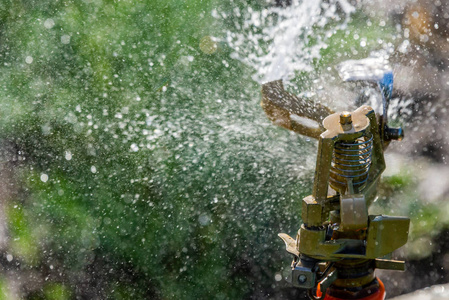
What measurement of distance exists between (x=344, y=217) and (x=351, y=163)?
135mm

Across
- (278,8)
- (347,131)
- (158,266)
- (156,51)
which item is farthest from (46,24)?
(347,131)

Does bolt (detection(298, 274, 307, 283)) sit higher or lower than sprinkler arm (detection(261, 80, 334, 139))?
lower

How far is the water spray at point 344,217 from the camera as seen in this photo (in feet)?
3.49

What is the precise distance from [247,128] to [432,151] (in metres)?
1.37

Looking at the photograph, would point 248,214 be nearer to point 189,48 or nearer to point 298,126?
point 189,48

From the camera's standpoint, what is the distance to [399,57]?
306 cm

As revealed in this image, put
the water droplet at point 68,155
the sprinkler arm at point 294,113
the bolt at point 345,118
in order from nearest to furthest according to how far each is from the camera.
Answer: the bolt at point 345,118
the sprinkler arm at point 294,113
the water droplet at point 68,155

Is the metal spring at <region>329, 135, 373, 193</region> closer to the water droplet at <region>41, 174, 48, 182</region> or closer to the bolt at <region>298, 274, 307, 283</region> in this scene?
the bolt at <region>298, 274, 307, 283</region>

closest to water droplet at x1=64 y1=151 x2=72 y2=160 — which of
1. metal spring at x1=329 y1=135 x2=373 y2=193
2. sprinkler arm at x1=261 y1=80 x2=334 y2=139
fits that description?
sprinkler arm at x1=261 y1=80 x2=334 y2=139

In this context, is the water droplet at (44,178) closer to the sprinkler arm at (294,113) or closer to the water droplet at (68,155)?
the water droplet at (68,155)

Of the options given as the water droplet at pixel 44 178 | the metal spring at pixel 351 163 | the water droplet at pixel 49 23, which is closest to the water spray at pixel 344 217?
the metal spring at pixel 351 163

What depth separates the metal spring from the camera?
43.1 inches

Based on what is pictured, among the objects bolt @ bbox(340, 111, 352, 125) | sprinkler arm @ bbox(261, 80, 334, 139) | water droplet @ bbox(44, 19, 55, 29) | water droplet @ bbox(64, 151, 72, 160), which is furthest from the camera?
water droplet @ bbox(44, 19, 55, 29)

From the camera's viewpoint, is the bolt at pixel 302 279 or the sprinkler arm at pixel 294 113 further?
the sprinkler arm at pixel 294 113
